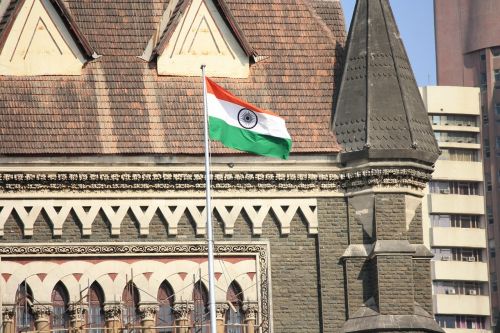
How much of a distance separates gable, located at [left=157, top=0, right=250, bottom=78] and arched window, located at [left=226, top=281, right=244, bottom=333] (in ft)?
14.5

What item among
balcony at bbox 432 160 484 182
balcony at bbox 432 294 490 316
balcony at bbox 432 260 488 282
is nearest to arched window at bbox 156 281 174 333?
balcony at bbox 432 294 490 316

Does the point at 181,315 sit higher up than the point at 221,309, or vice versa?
the point at 221,309

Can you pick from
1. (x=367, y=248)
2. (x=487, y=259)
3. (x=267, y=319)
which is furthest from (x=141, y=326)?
(x=487, y=259)

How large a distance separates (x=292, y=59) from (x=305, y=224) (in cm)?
361

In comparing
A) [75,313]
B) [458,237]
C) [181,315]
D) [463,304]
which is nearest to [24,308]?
[75,313]

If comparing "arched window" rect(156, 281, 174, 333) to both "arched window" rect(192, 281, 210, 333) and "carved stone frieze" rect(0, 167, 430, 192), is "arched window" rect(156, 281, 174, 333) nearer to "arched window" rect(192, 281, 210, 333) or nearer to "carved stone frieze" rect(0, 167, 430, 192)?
"arched window" rect(192, 281, 210, 333)

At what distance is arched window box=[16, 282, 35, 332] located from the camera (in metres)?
34.9

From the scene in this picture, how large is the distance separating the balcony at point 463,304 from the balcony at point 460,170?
307 inches

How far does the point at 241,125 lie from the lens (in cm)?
3381

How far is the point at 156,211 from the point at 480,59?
277ft

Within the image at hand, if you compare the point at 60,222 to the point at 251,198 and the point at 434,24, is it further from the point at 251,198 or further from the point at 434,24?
the point at 434,24

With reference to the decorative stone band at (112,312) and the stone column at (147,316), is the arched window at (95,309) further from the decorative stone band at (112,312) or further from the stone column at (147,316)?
the stone column at (147,316)

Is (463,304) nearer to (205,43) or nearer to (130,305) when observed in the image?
(205,43)

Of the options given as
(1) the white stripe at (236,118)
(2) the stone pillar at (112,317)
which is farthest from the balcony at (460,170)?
(1) the white stripe at (236,118)
